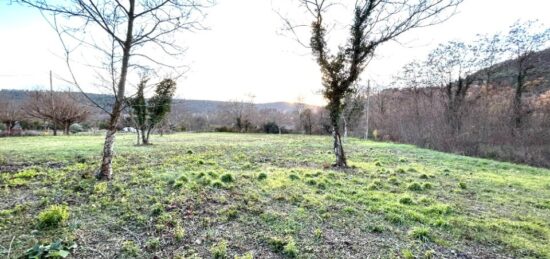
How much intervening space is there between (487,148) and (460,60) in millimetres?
10127

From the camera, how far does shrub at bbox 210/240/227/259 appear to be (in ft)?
10.2

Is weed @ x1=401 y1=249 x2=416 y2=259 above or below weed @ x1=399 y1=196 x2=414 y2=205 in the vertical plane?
below

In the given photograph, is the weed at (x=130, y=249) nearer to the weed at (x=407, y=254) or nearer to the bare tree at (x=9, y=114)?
the weed at (x=407, y=254)

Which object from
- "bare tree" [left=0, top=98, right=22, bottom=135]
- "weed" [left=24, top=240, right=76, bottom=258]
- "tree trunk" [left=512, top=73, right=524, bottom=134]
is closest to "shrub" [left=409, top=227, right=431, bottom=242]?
"weed" [left=24, top=240, right=76, bottom=258]

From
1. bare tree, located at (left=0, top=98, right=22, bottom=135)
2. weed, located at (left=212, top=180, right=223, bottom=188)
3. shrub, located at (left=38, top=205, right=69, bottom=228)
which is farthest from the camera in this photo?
bare tree, located at (left=0, top=98, right=22, bottom=135)

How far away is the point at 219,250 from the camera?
3182mm

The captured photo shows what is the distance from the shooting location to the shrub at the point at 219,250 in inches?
123

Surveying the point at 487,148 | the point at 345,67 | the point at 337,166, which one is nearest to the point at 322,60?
the point at 345,67

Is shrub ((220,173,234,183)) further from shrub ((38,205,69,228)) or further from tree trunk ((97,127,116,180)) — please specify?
shrub ((38,205,69,228))

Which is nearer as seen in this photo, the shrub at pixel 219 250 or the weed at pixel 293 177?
the shrub at pixel 219 250

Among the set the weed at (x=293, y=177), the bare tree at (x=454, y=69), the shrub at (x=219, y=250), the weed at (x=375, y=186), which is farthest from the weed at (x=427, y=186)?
the bare tree at (x=454, y=69)

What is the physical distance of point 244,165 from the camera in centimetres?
828

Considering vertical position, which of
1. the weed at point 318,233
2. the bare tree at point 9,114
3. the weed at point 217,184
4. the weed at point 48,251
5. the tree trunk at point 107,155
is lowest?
the weed at point 318,233

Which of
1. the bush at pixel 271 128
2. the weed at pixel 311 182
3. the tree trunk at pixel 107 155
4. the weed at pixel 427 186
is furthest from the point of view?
the bush at pixel 271 128
